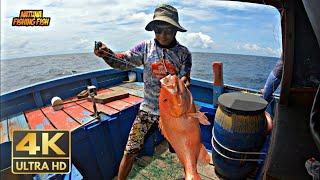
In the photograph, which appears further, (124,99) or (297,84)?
(124,99)

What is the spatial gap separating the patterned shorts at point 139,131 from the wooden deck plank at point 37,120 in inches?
69.8

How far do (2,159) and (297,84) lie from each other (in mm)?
3848

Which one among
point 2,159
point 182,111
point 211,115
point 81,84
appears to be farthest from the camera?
point 81,84

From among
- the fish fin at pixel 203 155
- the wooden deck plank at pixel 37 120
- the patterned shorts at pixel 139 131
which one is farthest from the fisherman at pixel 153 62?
the wooden deck plank at pixel 37 120

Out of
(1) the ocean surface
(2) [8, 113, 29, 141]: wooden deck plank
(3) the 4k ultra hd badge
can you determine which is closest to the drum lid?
(3) the 4k ultra hd badge

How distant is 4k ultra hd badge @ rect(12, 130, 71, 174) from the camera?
3.29 meters

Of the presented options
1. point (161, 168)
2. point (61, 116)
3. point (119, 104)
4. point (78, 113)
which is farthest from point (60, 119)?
point (161, 168)

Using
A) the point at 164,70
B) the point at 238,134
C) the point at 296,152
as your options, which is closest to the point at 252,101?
the point at 238,134

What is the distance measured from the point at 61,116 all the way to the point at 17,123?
789 mm

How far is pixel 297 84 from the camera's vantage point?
2.97m

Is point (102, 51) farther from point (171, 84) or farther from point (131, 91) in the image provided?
point (131, 91)

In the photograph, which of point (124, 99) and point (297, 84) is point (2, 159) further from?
point (297, 84)

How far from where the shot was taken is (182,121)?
90.8 inches

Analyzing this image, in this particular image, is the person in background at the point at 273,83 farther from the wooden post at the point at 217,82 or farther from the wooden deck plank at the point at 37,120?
the wooden deck plank at the point at 37,120
